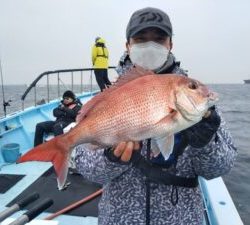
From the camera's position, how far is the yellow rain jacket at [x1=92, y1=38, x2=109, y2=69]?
12891mm

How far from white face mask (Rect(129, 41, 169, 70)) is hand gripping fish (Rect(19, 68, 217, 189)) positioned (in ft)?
0.76

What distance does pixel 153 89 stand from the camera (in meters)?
2.03

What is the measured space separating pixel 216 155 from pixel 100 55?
11386mm

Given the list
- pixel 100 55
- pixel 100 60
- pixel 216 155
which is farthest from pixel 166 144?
pixel 100 55

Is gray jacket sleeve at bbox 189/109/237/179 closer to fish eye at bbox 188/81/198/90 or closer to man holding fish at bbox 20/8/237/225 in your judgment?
man holding fish at bbox 20/8/237/225

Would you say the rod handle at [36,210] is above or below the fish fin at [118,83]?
below

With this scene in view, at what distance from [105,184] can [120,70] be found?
0.80m

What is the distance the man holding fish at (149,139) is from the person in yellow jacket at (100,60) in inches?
372

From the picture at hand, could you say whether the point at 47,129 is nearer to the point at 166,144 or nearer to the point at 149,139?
the point at 149,139

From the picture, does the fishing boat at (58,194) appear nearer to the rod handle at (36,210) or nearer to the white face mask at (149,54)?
the rod handle at (36,210)

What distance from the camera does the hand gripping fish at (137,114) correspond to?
194 centimetres

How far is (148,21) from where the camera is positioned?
7.59 ft

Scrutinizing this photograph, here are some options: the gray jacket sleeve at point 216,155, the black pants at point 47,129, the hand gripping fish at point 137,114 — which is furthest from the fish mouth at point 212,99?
the black pants at point 47,129

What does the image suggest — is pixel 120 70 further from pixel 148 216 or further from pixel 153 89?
pixel 148 216
